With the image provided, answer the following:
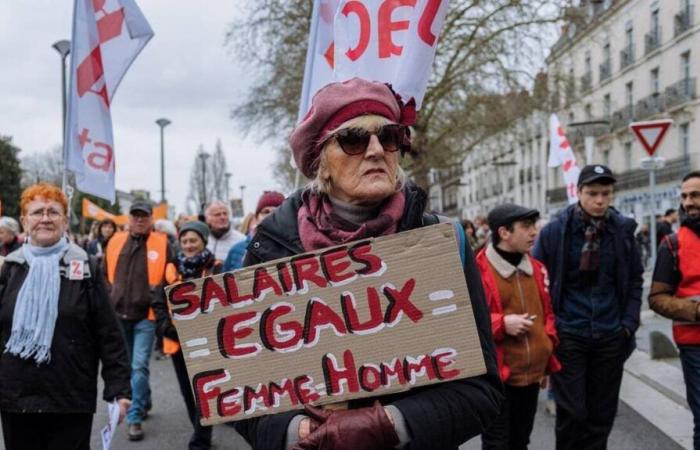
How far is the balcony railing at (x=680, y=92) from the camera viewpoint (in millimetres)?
32203

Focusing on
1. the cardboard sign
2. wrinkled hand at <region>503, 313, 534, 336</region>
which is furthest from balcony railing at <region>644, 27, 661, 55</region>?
the cardboard sign

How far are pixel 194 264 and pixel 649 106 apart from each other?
35312 millimetres

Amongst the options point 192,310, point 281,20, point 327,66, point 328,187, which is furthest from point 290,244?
point 281,20

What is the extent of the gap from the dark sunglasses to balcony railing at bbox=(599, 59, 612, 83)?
42.8 m

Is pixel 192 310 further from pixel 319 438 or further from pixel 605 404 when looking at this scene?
pixel 605 404

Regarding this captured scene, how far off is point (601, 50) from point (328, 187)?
4435cm

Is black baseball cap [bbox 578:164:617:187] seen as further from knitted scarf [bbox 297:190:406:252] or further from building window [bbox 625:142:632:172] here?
building window [bbox 625:142:632:172]

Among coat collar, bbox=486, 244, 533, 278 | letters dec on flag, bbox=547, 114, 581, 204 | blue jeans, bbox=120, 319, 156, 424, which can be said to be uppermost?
letters dec on flag, bbox=547, 114, 581, 204

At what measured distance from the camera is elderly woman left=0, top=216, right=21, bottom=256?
6844 mm

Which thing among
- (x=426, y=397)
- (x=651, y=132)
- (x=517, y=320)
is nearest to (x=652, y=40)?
(x=651, y=132)

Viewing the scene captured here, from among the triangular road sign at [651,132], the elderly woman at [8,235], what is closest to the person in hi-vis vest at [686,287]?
the triangular road sign at [651,132]

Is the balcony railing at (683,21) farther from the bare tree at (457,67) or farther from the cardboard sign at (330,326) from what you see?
the cardboard sign at (330,326)

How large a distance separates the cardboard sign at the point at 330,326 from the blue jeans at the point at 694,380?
2.93m

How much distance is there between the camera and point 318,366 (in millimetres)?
1833
